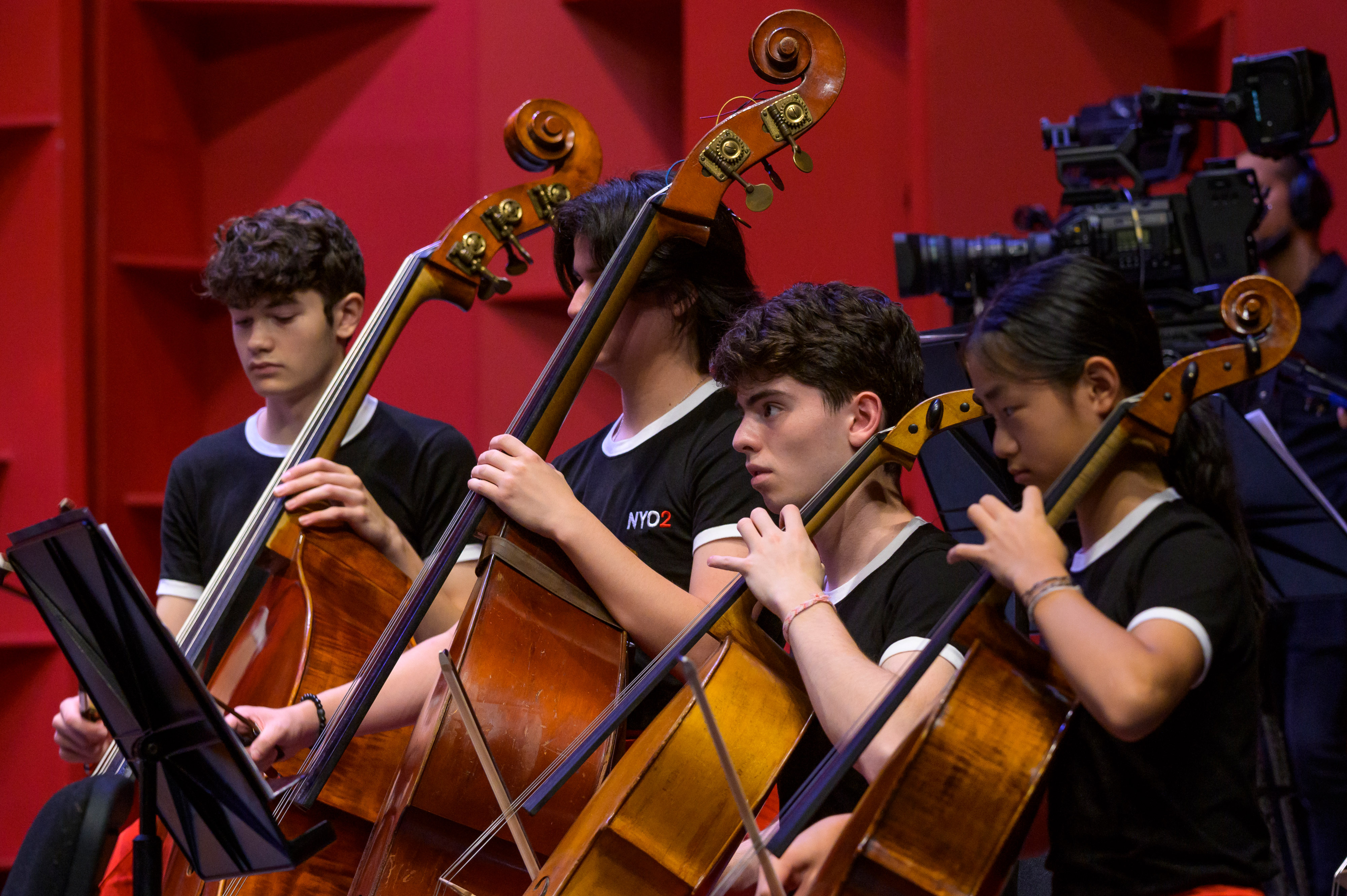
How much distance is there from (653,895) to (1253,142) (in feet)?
5.93

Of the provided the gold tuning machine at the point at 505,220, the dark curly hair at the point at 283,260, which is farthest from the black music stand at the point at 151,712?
the dark curly hair at the point at 283,260

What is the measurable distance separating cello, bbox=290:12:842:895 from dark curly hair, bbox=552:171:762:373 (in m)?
0.11

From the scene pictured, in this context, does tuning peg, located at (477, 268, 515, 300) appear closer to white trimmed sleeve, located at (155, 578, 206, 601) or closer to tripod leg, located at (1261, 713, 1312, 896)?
white trimmed sleeve, located at (155, 578, 206, 601)

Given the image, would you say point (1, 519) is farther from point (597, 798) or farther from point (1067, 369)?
point (1067, 369)

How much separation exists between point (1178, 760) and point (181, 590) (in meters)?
1.67

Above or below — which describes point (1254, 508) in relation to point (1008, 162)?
below

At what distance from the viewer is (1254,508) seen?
1856 mm

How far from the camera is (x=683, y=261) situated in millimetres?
1748

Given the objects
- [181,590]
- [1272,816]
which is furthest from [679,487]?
[1272,816]

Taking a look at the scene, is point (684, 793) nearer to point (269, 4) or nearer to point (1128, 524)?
point (1128, 524)

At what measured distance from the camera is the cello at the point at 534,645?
56.0 inches

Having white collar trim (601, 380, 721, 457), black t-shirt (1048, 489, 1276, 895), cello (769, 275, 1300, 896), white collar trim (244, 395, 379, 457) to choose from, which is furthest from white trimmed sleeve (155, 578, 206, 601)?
black t-shirt (1048, 489, 1276, 895)

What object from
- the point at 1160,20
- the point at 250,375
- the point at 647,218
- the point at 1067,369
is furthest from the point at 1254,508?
the point at 1160,20

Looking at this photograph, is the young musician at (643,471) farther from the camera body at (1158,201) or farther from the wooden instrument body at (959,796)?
the camera body at (1158,201)
